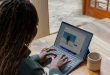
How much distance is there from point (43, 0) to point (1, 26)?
55.3 inches

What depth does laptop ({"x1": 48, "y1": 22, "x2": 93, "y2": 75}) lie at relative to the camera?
4.32 feet

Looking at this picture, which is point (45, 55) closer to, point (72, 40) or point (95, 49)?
point (72, 40)

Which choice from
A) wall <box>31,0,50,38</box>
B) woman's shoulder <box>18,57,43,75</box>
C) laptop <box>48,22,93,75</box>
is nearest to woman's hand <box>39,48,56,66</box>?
laptop <box>48,22,93,75</box>

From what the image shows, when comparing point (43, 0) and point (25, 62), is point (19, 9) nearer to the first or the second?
point (25, 62)

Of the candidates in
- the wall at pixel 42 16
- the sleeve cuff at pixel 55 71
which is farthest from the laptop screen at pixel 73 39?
the wall at pixel 42 16

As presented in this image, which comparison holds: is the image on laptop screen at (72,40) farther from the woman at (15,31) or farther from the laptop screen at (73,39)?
the woman at (15,31)

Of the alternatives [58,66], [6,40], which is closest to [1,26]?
[6,40]

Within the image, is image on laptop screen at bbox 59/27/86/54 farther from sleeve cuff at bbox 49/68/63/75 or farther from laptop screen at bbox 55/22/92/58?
sleeve cuff at bbox 49/68/63/75

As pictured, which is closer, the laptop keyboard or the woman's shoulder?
the woman's shoulder

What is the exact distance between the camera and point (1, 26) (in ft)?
3.04

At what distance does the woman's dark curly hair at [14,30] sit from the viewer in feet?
3.02

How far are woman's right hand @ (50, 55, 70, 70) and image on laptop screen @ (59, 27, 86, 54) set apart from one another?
0.09 meters

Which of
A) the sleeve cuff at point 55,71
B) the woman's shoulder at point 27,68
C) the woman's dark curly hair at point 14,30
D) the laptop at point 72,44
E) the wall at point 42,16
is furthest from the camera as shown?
Answer: the wall at point 42,16

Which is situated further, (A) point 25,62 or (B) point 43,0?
(B) point 43,0
